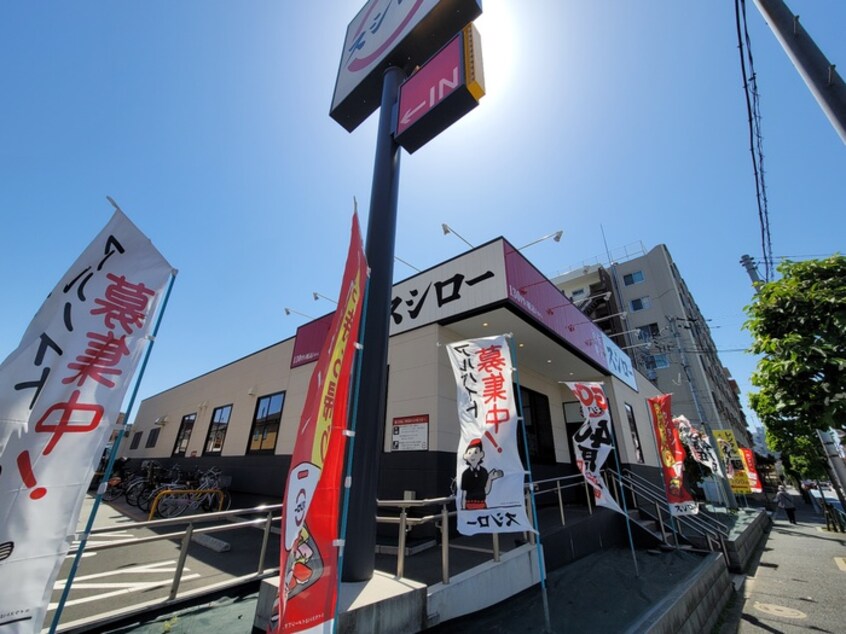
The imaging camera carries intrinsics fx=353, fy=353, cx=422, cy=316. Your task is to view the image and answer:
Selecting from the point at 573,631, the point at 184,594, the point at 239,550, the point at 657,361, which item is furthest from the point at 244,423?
the point at 657,361

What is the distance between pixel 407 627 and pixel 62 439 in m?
3.22

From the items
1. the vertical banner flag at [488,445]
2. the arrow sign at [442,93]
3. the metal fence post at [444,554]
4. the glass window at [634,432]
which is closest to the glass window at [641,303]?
the glass window at [634,432]

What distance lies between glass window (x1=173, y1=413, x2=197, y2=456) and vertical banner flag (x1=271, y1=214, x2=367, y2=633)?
16398 millimetres

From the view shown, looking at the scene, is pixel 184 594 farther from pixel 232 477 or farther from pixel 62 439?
pixel 232 477

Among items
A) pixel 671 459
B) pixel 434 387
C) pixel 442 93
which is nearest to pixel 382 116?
pixel 442 93

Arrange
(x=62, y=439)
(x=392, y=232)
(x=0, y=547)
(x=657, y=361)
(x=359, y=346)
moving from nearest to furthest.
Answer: (x=0, y=547) → (x=62, y=439) → (x=359, y=346) → (x=392, y=232) → (x=657, y=361)

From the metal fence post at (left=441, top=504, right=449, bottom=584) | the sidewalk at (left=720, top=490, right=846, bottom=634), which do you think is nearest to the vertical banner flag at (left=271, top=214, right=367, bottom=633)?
the metal fence post at (left=441, top=504, right=449, bottom=584)

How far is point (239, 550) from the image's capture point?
6008 mm

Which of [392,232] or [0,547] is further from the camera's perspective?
[392,232]

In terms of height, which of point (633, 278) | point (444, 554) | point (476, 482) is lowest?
point (444, 554)

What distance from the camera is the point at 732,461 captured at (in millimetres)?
16594

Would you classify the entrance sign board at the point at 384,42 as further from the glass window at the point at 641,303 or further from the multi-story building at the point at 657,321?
the glass window at the point at 641,303

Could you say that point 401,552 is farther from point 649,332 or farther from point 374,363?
point 649,332

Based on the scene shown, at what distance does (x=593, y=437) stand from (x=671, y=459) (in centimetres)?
344
